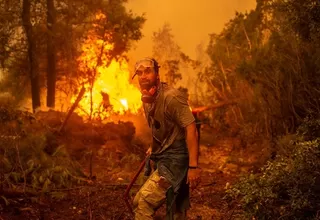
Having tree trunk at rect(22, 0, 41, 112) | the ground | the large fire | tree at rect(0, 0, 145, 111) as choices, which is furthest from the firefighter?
tree trunk at rect(22, 0, 41, 112)

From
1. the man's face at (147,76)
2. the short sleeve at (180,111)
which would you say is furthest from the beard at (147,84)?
the short sleeve at (180,111)

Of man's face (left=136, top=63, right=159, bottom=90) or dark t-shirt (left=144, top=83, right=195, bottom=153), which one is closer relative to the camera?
dark t-shirt (left=144, top=83, right=195, bottom=153)

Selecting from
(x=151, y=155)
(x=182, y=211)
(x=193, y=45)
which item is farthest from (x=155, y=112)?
(x=193, y=45)

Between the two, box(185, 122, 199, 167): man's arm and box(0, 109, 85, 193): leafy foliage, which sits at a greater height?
box(185, 122, 199, 167): man's arm

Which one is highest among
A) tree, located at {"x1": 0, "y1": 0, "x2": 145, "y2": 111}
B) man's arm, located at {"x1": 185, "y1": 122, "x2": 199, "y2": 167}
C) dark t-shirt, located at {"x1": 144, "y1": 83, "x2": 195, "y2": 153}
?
tree, located at {"x1": 0, "y1": 0, "x2": 145, "y2": 111}

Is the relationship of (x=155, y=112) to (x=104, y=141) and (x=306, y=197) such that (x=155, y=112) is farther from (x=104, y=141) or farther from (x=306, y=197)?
(x=104, y=141)

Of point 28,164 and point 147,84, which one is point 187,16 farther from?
point 147,84

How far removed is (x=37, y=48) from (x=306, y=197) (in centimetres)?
1397

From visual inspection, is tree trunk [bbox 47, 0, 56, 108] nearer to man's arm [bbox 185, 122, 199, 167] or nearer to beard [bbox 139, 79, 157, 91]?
beard [bbox 139, 79, 157, 91]

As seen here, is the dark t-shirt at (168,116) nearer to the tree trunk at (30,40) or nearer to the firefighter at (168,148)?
the firefighter at (168,148)

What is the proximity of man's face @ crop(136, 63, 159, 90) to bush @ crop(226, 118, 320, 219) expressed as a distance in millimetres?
1877

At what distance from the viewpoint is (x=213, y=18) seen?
116 feet

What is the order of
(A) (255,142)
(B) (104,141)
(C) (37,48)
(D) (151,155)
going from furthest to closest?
1. (C) (37,48)
2. (A) (255,142)
3. (B) (104,141)
4. (D) (151,155)

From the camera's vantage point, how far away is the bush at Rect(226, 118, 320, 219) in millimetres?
4363
